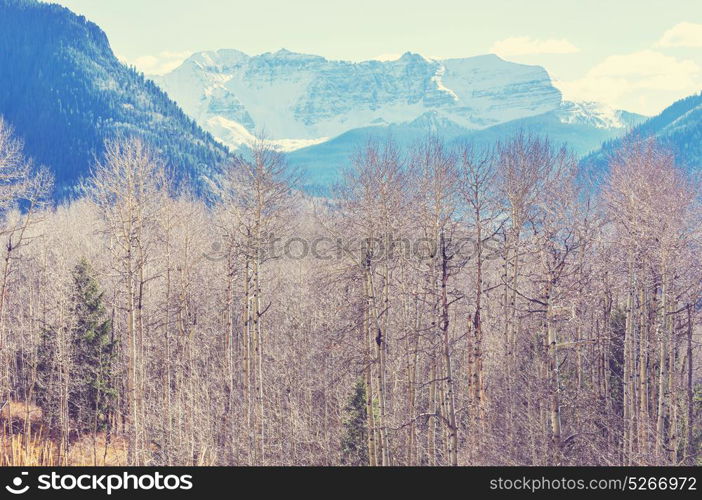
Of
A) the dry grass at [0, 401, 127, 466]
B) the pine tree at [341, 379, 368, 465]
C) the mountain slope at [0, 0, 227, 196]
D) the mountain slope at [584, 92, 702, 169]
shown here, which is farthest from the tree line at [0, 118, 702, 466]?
the mountain slope at [584, 92, 702, 169]

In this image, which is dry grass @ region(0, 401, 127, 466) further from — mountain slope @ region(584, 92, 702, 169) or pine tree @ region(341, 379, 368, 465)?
mountain slope @ region(584, 92, 702, 169)

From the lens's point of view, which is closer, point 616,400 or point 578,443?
point 578,443

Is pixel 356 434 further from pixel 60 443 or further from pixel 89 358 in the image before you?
pixel 89 358

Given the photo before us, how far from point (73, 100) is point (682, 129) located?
5458 inches

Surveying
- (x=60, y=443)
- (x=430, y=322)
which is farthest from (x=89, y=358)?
(x=430, y=322)

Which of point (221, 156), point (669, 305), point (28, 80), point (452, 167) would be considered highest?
point (28, 80)

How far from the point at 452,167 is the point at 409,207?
87.4 inches

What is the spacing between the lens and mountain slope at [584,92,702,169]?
143625mm

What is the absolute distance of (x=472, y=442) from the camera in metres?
19.4

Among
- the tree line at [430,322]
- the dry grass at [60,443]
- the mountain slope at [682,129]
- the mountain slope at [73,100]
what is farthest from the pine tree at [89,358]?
the mountain slope at [682,129]

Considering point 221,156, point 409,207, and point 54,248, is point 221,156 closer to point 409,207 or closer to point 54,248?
point 54,248

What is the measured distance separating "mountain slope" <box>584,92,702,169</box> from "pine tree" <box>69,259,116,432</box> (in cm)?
11030
